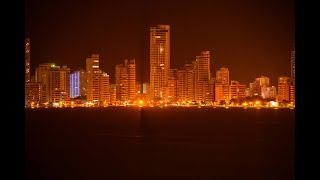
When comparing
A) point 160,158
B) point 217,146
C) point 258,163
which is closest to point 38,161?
point 160,158

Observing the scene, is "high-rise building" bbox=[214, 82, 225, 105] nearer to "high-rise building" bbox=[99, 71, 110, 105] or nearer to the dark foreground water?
"high-rise building" bbox=[99, 71, 110, 105]

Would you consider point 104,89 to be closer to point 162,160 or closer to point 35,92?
→ point 35,92

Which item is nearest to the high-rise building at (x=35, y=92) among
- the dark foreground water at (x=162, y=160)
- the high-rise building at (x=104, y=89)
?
the high-rise building at (x=104, y=89)

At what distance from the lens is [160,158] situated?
21.4 m

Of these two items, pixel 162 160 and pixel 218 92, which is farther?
pixel 218 92

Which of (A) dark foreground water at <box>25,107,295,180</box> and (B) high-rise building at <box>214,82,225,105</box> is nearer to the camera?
(A) dark foreground water at <box>25,107,295,180</box>

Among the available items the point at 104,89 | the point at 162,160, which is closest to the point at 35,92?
the point at 104,89

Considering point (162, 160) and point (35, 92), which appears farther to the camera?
point (35, 92)

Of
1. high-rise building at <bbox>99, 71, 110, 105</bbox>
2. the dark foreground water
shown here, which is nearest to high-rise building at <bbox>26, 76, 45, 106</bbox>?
high-rise building at <bbox>99, 71, 110, 105</bbox>

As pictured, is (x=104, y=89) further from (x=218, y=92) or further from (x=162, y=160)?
(x=162, y=160)

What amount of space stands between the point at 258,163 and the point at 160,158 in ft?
14.5

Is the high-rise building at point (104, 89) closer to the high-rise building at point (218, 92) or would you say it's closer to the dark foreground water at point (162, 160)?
the high-rise building at point (218, 92)

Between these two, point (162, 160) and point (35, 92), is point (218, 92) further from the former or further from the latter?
point (162, 160)

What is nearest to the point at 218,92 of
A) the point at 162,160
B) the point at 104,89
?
the point at 104,89
